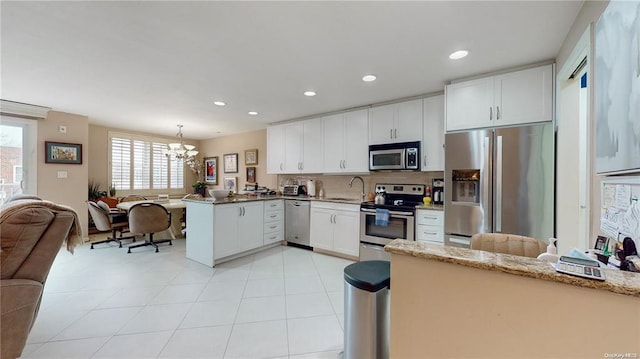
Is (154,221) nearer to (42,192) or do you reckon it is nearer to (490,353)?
(42,192)

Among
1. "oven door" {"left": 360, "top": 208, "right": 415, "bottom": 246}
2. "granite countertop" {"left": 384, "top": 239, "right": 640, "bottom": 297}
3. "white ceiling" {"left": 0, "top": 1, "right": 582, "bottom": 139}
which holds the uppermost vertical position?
"white ceiling" {"left": 0, "top": 1, "right": 582, "bottom": 139}

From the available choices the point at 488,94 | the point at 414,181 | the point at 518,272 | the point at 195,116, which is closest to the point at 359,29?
the point at 488,94

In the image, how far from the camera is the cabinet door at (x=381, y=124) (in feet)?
11.9

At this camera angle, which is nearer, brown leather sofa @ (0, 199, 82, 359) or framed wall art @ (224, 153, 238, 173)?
brown leather sofa @ (0, 199, 82, 359)

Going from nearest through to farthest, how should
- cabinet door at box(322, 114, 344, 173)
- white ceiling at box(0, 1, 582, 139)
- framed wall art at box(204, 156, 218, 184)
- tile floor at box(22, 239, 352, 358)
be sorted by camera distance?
white ceiling at box(0, 1, 582, 139)
tile floor at box(22, 239, 352, 358)
cabinet door at box(322, 114, 344, 173)
framed wall art at box(204, 156, 218, 184)

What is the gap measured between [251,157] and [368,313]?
5091mm

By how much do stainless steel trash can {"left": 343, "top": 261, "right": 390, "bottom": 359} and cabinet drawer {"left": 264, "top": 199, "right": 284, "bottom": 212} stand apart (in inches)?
116

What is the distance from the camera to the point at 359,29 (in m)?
1.89

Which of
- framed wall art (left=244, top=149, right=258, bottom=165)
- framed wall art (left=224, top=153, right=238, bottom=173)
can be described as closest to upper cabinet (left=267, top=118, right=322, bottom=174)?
framed wall art (left=244, top=149, right=258, bottom=165)

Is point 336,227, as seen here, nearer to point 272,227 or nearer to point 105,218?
point 272,227

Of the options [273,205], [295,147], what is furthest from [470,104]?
[273,205]

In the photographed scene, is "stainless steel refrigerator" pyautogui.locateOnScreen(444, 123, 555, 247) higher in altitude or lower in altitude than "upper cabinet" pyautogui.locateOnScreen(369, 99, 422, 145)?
lower

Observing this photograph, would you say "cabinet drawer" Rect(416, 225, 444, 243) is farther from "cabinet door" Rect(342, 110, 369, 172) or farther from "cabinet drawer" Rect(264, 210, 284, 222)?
"cabinet drawer" Rect(264, 210, 284, 222)

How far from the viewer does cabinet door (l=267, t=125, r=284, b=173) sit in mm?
4930
